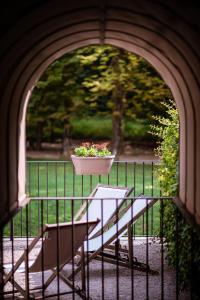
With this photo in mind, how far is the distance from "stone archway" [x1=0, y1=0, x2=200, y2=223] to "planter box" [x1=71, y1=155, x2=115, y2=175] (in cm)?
143

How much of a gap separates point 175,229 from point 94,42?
226cm

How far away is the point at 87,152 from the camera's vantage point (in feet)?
24.0

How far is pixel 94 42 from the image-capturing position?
6.04 m

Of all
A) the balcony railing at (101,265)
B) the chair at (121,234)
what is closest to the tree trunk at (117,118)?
the balcony railing at (101,265)

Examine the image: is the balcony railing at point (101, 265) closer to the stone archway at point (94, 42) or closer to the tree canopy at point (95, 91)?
the stone archway at point (94, 42)

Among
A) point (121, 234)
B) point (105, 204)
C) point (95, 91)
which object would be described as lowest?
point (121, 234)

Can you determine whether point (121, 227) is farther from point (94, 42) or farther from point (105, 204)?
point (94, 42)

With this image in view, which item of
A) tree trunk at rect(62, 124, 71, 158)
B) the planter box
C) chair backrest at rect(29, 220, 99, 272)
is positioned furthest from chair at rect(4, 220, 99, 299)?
tree trunk at rect(62, 124, 71, 158)

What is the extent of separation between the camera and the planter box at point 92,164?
7.17 m

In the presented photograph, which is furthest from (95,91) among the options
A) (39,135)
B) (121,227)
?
(121,227)

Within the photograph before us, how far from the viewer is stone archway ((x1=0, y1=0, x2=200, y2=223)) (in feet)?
13.1

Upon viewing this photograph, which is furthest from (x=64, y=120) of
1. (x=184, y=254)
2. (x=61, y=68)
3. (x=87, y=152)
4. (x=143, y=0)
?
(x=143, y=0)

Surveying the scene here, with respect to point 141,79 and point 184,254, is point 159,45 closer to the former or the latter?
point 184,254

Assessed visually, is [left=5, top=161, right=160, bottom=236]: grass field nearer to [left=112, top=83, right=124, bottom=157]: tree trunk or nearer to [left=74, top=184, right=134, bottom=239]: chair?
[left=74, top=184, right=134, bottom=239]: chair
